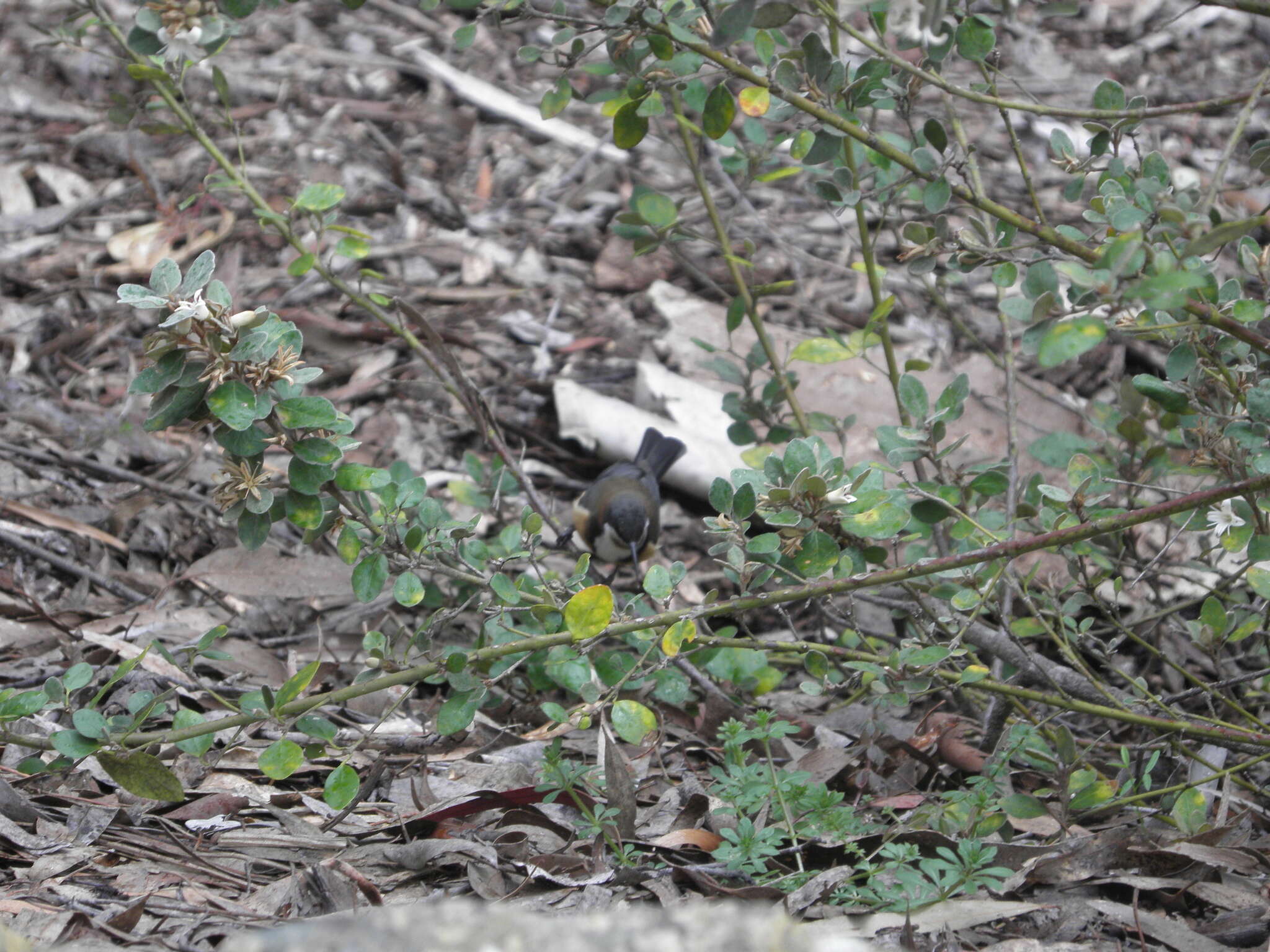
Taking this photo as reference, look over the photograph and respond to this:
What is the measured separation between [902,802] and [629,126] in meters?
1.60

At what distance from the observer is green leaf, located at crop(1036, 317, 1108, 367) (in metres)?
1.51

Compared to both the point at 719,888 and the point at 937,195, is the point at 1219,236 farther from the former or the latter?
the point at 719,888

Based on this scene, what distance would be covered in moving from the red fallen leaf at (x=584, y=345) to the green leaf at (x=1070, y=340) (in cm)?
320

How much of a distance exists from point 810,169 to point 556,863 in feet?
5.82

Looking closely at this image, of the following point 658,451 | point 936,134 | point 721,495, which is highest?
point 936,134

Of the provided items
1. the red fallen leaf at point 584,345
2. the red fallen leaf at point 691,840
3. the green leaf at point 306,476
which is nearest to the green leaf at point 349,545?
the green leaf at point 306,476

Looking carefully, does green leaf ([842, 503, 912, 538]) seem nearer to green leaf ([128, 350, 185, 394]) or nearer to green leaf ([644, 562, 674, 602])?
green leaf ([644, 562, 674, 602])

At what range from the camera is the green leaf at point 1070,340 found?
1.51 metres

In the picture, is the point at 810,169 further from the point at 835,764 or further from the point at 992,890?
the point at 992,890

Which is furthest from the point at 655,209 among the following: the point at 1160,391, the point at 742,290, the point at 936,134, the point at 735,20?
the point at 1160,391

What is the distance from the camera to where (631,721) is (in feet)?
6.98

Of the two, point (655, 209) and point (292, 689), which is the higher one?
point (655, 209)

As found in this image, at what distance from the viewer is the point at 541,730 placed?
113 inches

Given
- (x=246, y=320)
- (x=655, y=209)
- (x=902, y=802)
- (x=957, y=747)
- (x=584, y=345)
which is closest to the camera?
(x=246, y=320)
